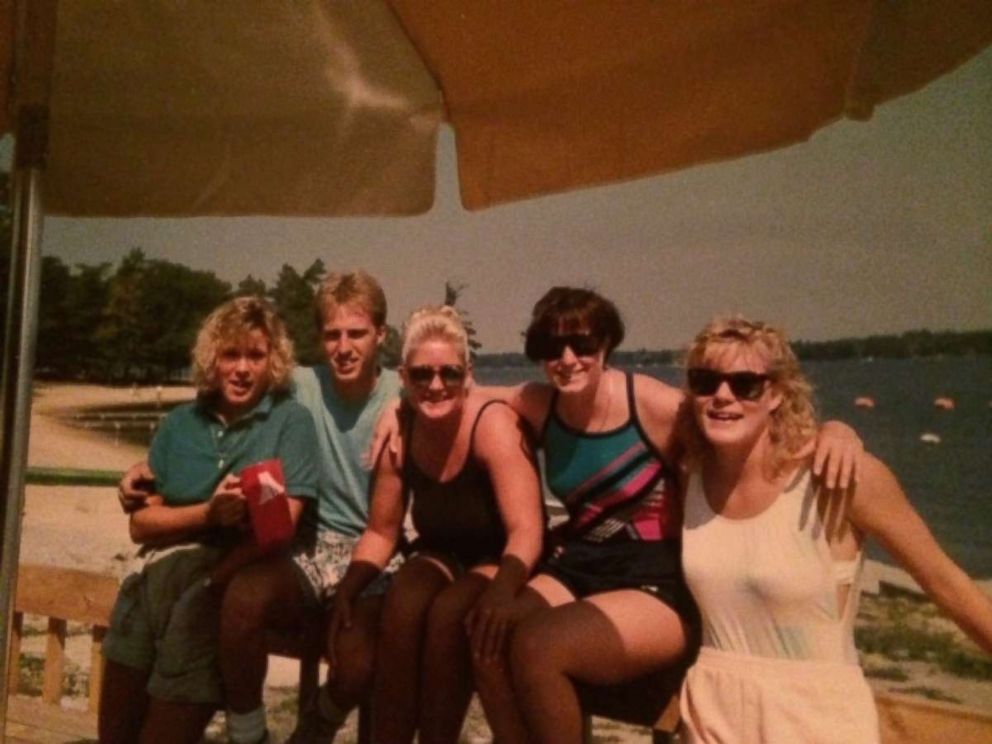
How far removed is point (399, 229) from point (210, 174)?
3.63m

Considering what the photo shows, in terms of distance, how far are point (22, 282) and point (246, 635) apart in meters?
0.92

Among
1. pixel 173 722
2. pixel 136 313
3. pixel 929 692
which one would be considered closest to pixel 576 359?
pixel 173 722

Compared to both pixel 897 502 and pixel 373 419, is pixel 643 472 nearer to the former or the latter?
pixel 897 502

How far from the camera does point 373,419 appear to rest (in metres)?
2.56

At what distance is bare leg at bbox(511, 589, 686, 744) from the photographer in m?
1.78

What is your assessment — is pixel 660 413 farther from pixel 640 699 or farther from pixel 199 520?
pixel 199 520

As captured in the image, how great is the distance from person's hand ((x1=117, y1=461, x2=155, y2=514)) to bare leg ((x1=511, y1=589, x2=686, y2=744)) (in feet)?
3.69

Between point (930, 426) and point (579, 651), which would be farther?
point (930, 426)

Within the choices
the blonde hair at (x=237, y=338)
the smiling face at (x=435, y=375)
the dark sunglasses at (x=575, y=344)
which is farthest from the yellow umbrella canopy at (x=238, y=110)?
the dark sunglasses at (x=575, y=344)

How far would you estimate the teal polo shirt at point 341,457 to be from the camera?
2.53 meters

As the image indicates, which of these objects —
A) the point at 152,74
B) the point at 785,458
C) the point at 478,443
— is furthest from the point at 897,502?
the point at 152,74

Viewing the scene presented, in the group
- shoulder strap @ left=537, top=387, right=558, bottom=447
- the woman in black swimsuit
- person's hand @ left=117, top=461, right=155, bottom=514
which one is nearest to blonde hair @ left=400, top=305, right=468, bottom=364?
the woman in black swimsuit

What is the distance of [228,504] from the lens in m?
2.23

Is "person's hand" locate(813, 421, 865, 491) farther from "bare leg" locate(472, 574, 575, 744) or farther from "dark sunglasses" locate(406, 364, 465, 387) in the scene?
"dark sunglasses" locate(406, 364, 465, 387)
